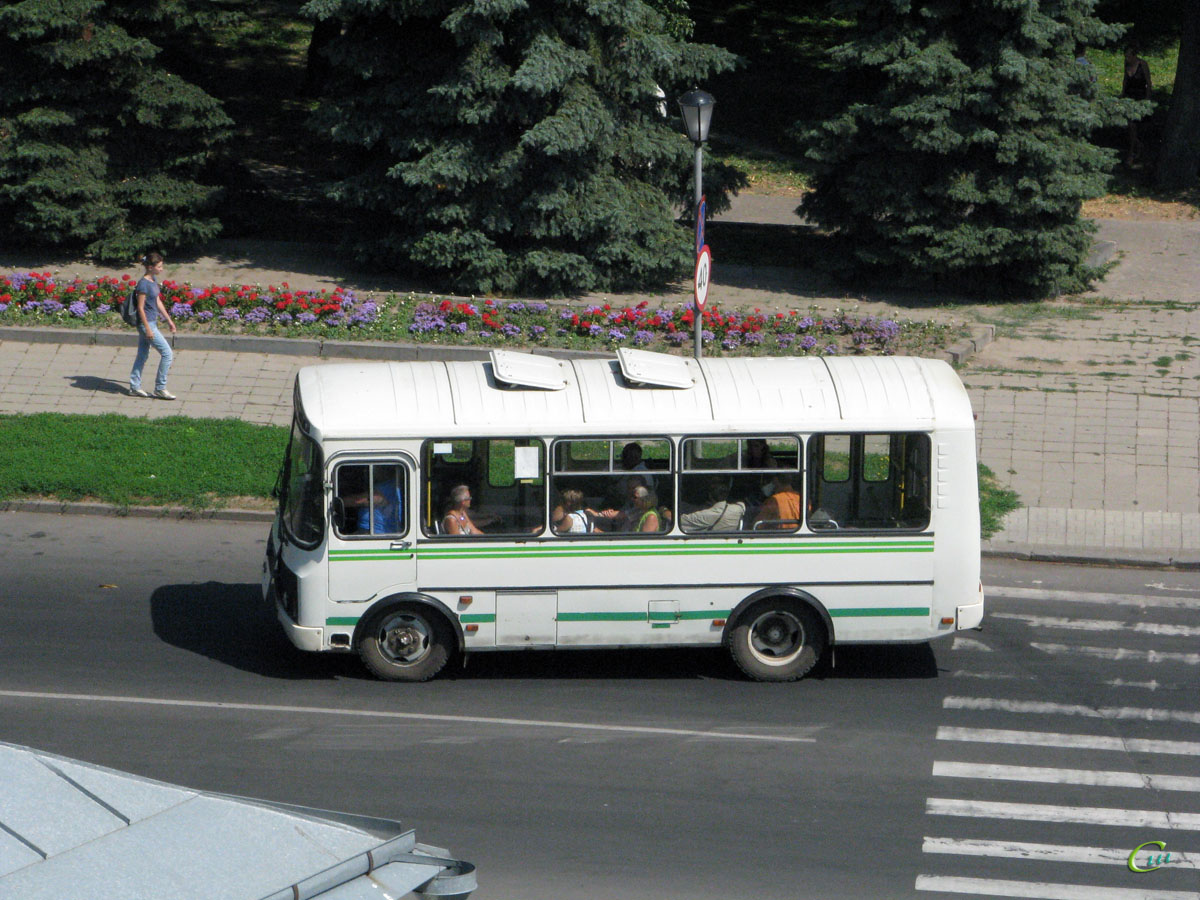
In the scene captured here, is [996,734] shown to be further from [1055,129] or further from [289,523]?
[1055,129]

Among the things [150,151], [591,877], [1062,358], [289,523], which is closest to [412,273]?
[150,151]

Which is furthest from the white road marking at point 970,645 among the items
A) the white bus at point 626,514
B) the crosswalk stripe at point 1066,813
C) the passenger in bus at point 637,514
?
the passenger in bus at point 637,514

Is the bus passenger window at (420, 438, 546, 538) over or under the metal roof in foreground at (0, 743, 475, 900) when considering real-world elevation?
over

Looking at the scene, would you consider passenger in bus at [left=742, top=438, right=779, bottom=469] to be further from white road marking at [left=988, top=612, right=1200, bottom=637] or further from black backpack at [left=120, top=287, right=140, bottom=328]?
black backpack at [left=120, top=287, right=140, bottom=328]

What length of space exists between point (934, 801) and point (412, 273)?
15.1m

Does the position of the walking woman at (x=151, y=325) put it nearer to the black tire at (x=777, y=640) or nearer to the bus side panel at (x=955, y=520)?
the black tire at (x=777, y=640)

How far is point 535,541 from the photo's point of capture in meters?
10.6

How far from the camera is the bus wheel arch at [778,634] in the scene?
10.8 m

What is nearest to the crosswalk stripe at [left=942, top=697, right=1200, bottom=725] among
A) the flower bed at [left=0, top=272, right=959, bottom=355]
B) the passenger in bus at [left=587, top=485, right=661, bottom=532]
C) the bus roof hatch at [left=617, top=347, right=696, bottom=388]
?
the passenger in bus at [left=587, top=485, right=661, bottom=532]

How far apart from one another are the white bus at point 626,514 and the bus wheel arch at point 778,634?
2cm

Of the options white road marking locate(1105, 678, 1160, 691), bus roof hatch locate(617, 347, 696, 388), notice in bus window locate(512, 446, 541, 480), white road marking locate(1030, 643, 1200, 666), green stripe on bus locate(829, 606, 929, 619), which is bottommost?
white road marking locate(1105, 678, 1160, 691)

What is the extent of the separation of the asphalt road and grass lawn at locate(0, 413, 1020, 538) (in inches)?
75.0

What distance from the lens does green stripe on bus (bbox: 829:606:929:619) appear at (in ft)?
35.3

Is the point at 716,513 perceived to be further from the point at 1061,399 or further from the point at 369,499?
the point at 1061,399
